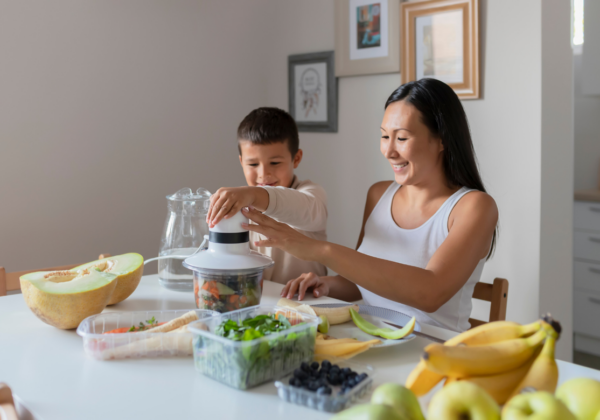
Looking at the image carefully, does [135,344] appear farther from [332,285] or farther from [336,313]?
[332,285]

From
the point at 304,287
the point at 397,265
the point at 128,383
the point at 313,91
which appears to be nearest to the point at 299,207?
the point at 304,287

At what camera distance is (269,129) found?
5.35 ft

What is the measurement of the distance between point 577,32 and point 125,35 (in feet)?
8.49

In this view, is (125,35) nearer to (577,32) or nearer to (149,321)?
(149,321)

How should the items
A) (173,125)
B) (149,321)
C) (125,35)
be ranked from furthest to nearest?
(173,125)
(125,35)
(149,321)

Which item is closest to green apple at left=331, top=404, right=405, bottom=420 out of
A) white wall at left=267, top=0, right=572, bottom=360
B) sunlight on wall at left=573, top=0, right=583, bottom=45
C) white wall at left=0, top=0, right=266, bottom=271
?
white wall at left=267, top=0, right=572, bottom=360

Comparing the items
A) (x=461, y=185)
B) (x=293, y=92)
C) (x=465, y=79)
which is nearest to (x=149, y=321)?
(x=461, y=185)

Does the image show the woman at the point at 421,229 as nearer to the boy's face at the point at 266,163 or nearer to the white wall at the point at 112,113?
the boy's face at the point at 266,163

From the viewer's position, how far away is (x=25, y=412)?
76cm

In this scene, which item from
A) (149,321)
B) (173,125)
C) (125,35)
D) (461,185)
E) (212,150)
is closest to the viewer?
(149,321)

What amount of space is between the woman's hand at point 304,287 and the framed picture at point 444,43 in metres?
1.27

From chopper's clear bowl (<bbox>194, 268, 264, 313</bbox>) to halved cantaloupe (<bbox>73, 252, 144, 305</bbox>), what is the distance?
24cm

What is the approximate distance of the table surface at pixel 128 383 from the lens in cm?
73

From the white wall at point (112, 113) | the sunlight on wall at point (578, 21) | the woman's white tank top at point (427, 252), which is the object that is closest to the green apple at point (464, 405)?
the woman's white tank top at point (427, 252)
